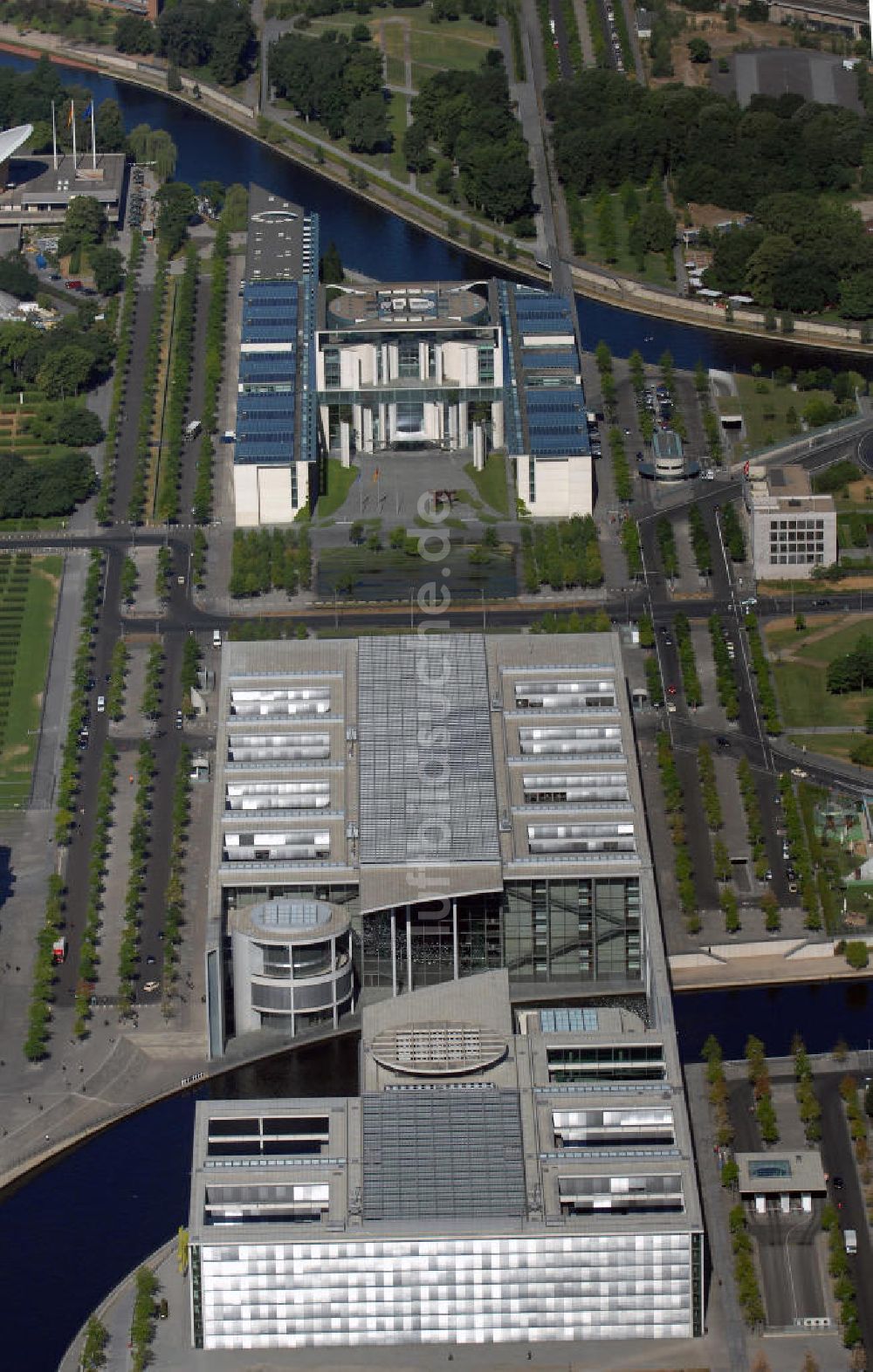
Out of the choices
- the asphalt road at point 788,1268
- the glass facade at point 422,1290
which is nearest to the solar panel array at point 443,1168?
the glass facade at point 422,1290

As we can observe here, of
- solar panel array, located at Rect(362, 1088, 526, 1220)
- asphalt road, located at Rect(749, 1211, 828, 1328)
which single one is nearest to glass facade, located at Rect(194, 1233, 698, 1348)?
solar panel array, located at Rect(362, 1088, 526, 1220)

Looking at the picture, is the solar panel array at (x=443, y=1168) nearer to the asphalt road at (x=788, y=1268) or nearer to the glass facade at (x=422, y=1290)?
the glass facade at (x=422, y=1290)

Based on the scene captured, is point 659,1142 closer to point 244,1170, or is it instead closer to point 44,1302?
point 244,1170

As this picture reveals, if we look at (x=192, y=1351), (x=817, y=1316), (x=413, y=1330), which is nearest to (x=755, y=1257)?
(x=817, y=1316)

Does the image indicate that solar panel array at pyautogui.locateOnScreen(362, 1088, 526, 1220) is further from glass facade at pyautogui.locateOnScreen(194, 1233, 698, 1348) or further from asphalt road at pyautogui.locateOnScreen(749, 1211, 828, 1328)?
asphalt road at pyautogui.locateOnScreen(749, 1211, 828, 1328)

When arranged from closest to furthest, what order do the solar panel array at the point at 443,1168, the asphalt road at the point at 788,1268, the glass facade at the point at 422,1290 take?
1. the glass facade at the point at 422,1290
2. the solar panel array at the point at 443,1168
3. the asphalt road at the point at 788,1268

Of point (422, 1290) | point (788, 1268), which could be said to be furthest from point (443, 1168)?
point (788, 1268)

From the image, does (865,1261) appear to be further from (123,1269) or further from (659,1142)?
(123,1269)
